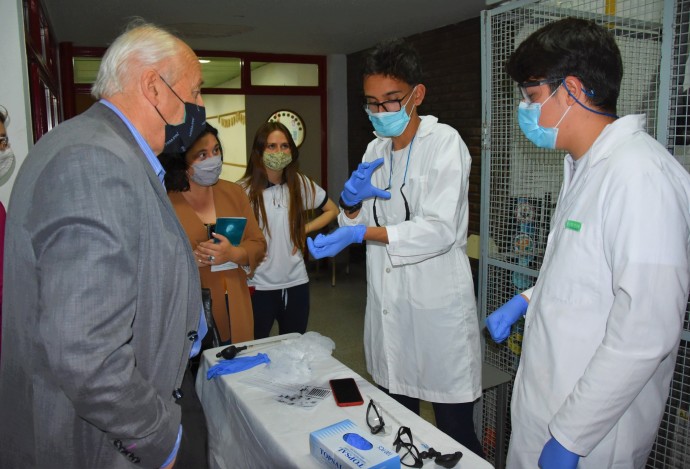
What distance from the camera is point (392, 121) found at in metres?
1.85

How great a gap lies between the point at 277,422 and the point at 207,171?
1337 millimetres

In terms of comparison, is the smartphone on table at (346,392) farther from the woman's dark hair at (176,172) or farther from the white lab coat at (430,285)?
the woman's dark hair at (176,172)

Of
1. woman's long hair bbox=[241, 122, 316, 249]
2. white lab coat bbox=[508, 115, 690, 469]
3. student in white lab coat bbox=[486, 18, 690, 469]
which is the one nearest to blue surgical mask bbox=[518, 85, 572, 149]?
student in white lab coat bbox=[486, 18, 690, 469]

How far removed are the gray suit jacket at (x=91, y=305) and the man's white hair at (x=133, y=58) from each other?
2.9 inches

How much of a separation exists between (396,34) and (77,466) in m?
5.63

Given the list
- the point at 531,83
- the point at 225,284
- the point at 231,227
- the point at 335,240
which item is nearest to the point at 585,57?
the point at 531,83

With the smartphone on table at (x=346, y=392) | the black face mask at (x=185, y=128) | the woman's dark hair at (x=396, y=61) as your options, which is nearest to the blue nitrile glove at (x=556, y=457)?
the smartphone on table at (x=346, y=392)

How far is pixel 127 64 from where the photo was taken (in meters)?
1.13

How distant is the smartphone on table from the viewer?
1391 millimetres

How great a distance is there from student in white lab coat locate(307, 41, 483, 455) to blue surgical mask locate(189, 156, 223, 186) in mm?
748

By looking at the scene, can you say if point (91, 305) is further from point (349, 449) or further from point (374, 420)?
point (374, 420)

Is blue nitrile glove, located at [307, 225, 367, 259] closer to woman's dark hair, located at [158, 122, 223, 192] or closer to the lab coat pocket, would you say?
the lab coat pocket

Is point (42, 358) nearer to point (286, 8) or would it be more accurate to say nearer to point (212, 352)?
point (212, 352)

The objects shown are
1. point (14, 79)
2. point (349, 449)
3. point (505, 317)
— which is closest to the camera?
point (349, 449)
